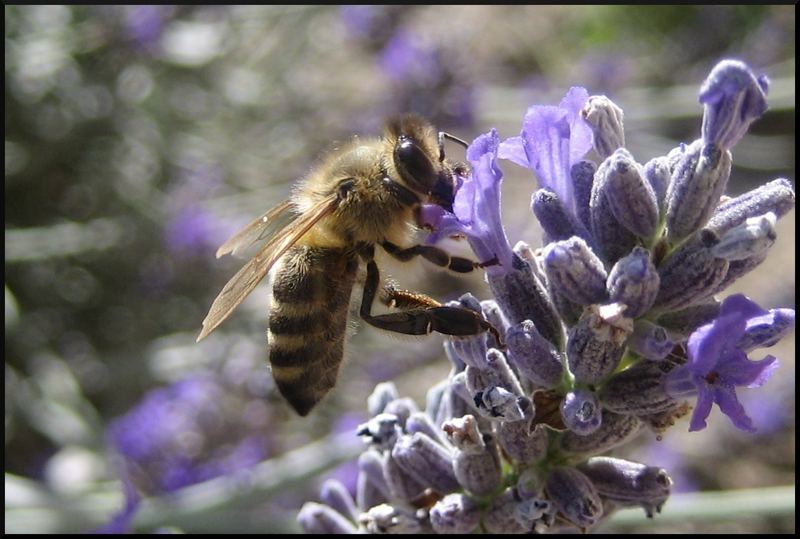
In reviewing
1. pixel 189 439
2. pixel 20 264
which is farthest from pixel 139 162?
pixel 189 439

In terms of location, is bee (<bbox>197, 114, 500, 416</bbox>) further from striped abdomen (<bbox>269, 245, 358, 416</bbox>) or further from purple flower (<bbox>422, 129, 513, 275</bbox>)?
purple flower (<bbox>422, 129, 513, 275</bbox>)

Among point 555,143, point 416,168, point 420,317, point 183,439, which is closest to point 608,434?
point 420,317

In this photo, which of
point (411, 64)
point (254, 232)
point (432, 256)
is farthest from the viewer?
point (411, 64)

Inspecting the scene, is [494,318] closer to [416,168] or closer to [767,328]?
[416,168]

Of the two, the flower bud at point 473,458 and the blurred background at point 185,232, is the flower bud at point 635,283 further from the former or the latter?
the blurred background at point 185,232

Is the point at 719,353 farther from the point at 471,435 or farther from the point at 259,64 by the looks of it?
the point at 259,64

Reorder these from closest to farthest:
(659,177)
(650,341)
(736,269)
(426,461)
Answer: (650,341)
(736,269)
(659,177)
(426,461)
